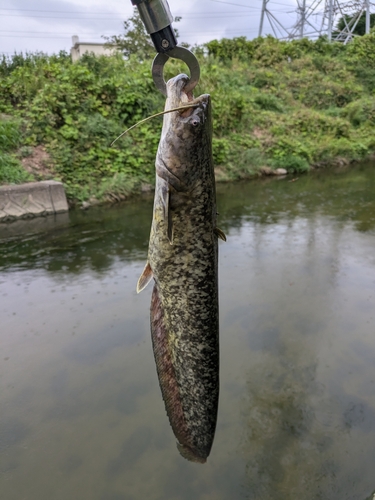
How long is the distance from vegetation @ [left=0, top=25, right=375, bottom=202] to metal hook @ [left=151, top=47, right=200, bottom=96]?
31.2 ft

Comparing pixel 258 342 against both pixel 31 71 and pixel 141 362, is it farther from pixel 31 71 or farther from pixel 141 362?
pixel 31 71

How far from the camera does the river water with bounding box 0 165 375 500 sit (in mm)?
2760

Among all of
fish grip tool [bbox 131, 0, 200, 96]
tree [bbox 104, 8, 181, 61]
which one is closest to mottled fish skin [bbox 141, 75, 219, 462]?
fish grip tool [bbox 131, 0, 200, 96]

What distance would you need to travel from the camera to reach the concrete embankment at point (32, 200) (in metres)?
9.20

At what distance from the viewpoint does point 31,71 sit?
12.9m

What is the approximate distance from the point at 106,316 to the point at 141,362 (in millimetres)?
1094

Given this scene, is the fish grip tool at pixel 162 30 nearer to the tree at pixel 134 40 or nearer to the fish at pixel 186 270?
the fish at pixel 186 270

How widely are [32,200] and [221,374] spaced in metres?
7.57

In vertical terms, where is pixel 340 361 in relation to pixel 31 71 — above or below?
below

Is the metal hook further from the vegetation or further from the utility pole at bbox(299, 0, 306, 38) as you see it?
the utility pole at bbox(299, 0, 306, 38)

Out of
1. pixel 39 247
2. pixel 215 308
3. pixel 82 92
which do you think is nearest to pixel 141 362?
pixel 215 308

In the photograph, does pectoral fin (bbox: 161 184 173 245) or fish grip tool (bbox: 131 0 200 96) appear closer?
fish grip tool (bbox: 131 0 200 96)

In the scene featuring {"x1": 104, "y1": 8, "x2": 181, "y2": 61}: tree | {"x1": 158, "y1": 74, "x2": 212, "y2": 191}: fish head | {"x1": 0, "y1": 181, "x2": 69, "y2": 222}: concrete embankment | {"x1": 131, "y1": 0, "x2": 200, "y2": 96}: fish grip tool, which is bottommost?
{"x1": 0, "y1": 181, "x2": 69, "y2": 222}: concrete embankment

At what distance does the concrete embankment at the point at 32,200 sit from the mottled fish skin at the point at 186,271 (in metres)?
8.48
